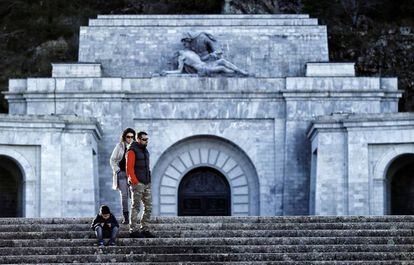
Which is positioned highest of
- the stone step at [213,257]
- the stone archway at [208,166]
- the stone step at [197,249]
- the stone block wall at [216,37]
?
the stone block wall at [216,37]

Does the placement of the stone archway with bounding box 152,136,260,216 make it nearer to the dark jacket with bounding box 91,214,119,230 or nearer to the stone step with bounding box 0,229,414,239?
the stone step with bounding box 0,229,414,239

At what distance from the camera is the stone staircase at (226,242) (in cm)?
3081

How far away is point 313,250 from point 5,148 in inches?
627

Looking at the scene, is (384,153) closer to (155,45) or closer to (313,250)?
(155,45)

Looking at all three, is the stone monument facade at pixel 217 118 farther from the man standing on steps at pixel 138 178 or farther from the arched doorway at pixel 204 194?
the man standing on steps at pixel 138 178

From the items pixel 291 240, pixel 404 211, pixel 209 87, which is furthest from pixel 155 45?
pixel 291 240

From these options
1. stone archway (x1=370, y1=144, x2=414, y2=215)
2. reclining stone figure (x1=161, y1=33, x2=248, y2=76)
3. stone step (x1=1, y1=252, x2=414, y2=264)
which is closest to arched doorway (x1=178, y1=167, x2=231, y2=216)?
reclining stone figure (x1=161, y1=33, x2=248, y2=76)

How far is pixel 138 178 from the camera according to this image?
105 feet

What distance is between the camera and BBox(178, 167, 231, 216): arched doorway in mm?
47406

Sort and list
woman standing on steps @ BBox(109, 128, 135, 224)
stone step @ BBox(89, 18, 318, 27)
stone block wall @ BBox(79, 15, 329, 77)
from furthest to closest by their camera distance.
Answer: stone step @ BBox(89, 18, 318, 27) → stone block wall @ BBox(79, 15, 329, 77) → woman standing on steps @ BBox(109, 128, 135, 224)

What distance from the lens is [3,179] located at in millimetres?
48750

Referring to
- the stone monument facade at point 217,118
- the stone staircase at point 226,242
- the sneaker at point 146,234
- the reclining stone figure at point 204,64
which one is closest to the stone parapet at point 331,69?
the stone monument facade at point 217,118

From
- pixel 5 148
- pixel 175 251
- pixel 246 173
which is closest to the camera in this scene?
pixel 175 251

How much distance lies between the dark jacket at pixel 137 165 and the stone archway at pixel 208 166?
15.2m
